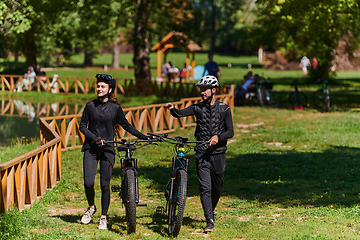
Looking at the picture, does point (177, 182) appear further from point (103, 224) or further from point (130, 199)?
point (103, 224)

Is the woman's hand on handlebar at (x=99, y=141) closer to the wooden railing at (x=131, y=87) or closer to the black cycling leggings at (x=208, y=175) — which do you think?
the black cycling leggings at (x=208, y=175)

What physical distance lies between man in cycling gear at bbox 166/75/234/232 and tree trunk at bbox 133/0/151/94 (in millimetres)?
21716

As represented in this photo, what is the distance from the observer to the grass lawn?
6293 mm

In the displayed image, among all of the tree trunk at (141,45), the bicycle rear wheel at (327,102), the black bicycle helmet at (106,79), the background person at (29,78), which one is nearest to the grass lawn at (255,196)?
the black bicycle helmet at (106,79)

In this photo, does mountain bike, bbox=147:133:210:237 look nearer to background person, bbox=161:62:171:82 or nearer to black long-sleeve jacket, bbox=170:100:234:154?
black long-sleeve jacket, bbox=170:100:234:154

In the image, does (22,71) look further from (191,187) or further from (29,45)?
(191,187)

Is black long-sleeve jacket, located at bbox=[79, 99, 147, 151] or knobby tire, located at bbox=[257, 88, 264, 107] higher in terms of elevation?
black long-sleeve jacket, located at bbox=[79, 99, 147, 151]

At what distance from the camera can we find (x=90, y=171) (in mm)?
6465

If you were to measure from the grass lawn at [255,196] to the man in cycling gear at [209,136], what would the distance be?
0.49 m

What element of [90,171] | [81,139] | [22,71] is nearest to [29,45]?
[22,71]

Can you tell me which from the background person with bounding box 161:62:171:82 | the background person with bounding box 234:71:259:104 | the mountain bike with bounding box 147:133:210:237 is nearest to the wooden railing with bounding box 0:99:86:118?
the background person with bounding box 234:71:259:104

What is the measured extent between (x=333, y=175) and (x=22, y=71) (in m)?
33.5

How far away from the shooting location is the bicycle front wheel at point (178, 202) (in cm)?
602

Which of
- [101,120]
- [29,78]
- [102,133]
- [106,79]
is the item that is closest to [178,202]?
[102,133]
